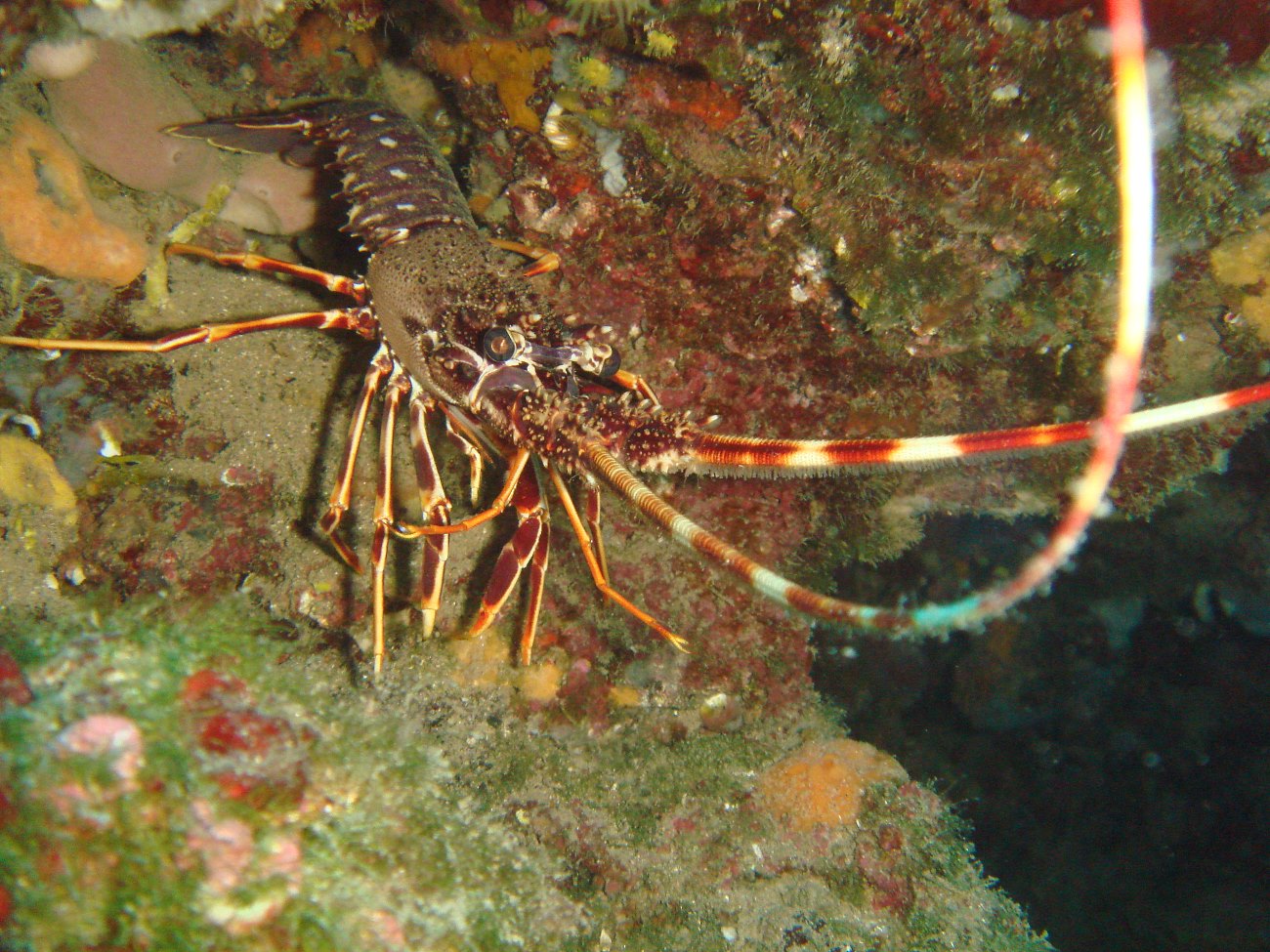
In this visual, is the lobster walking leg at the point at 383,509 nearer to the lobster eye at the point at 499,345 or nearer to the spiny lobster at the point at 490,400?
the spiny lobster at the point at 490,400

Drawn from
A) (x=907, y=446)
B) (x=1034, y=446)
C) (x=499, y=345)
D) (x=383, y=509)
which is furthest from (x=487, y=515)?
(x=1034, y=446)

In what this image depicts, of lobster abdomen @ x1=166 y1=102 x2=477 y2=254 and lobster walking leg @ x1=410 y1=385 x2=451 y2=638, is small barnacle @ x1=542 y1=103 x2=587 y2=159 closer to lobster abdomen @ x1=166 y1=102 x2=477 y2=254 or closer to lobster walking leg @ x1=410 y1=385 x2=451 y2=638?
lobster abdomen @ x1=166 y1=102 x2=477 y2=254

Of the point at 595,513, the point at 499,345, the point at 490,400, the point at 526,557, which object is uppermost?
the point at 499,345

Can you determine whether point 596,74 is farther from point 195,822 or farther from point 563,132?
point 195,822

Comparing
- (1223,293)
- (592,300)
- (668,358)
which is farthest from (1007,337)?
(592,300)

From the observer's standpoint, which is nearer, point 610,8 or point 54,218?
point 610,8

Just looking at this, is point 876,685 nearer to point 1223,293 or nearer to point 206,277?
point 1223,293

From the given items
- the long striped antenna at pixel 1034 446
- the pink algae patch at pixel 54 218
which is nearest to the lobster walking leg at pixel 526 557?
the long striped antenna at pixel 1034 446
